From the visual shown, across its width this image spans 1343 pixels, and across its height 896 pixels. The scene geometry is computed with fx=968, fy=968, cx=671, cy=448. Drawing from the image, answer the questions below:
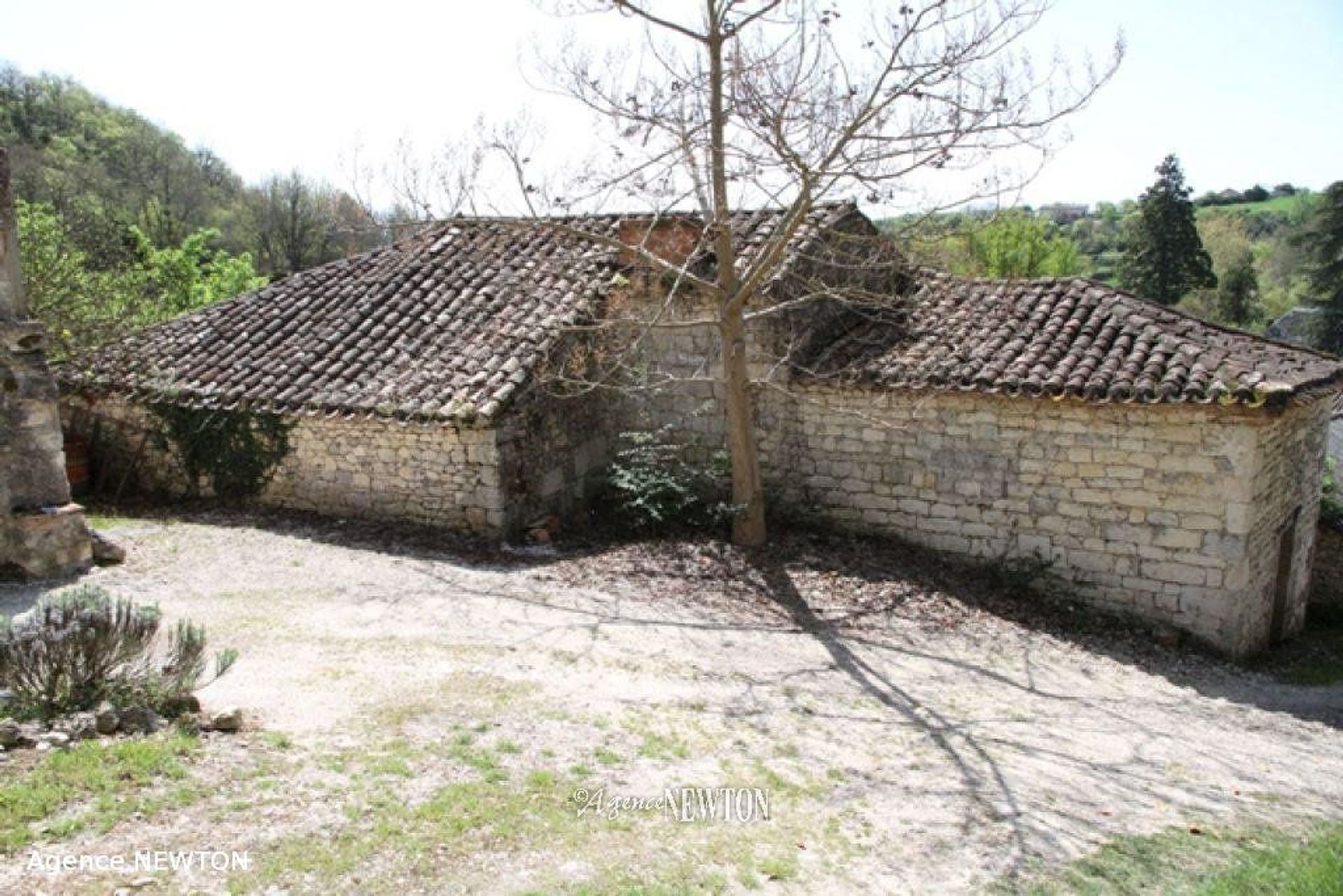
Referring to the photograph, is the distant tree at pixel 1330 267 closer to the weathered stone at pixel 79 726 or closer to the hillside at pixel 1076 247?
the hillside at pixel 1076 247

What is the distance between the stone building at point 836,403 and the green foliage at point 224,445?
202 mm

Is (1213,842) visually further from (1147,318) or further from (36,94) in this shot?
(36,94)

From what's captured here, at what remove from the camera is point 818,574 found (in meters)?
11.0

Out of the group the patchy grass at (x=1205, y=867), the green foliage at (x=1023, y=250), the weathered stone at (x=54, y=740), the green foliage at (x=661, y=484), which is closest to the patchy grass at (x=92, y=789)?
the weathered stone at (x=54, y=740)

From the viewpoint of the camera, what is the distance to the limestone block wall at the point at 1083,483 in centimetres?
1002

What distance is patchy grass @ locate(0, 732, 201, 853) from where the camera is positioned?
178 inches

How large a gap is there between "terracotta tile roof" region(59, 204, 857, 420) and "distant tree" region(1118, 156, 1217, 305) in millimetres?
29339

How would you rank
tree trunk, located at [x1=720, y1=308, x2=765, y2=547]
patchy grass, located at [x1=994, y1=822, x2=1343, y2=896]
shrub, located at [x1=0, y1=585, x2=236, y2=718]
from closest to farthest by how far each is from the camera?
patchy grass, located at [x1=994, y1=822, x2=1343, y2=896]
shrub, located at [x1=0, y1=585, x2=236, y2=718]
tree trunk, located at [x1=720, y1=308, x2=765, y2=547]

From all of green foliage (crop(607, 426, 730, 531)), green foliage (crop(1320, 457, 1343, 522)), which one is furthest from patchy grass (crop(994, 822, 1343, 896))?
green foliage (crop(1320, 457, 1343, 522))

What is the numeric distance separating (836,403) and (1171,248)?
31510 mm

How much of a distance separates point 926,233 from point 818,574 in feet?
12.9

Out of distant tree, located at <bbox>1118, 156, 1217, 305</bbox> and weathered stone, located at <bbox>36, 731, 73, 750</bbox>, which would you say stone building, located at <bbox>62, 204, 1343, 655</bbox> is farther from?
distant tree, located at <bbox>1118, 156, 1217, 305</bbox>

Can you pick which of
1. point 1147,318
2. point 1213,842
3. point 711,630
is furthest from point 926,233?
point 1213,842

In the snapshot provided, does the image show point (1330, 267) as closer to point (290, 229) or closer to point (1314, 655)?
point (1314, 655)
